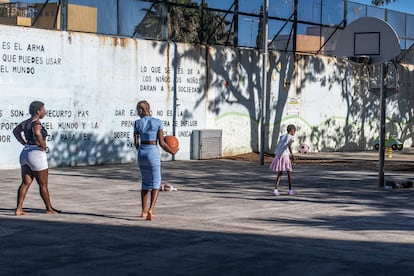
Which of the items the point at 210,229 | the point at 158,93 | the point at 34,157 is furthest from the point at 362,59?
the point at 34,157

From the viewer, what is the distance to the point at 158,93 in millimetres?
23953

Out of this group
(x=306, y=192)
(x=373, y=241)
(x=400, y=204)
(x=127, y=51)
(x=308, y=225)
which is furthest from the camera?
(x=127, y=51)

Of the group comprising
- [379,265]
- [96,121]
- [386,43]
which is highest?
[386,43]

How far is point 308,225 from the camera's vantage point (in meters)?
11.9

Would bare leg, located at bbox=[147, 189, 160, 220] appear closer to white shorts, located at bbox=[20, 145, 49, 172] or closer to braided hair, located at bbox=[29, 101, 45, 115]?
white shorts, located at bbox=[20, 145, 49, 172]

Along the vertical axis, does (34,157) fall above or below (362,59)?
below

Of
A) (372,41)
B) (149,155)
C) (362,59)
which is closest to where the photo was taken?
(149,155)

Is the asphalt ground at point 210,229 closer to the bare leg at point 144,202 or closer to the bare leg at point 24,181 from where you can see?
the bare leg at point 144,202

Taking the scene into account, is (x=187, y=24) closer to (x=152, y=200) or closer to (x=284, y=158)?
(x=284, y=158)

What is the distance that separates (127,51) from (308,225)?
12.4 metres

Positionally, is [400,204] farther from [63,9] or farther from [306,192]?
[63,9]

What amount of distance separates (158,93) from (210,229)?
13.1 metres

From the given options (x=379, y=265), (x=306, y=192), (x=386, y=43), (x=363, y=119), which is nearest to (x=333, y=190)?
(x=306, y=192)

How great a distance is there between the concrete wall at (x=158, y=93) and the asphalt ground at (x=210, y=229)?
2754 millimetres
